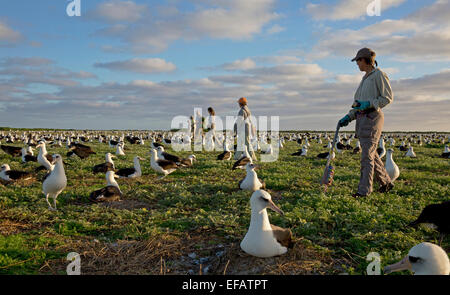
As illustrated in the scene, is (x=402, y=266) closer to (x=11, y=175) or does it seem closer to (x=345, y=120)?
(x=345, y=120)

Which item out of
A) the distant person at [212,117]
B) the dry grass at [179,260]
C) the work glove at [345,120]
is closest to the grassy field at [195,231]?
the dry grass at [179,260]

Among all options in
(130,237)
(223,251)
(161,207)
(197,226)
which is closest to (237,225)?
(197,226)

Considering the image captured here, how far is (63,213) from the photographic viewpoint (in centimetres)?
776

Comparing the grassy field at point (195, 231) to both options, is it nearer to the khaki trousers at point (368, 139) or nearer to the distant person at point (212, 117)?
the khaki trousers at point (368, 139)

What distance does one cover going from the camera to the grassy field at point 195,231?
4.70 m

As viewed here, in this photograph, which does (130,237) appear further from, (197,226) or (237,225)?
(237,225)

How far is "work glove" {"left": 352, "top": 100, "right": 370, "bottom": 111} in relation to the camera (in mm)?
8055

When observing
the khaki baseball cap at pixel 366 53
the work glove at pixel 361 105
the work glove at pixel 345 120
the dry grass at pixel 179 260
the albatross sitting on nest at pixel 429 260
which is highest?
the khaki baseball cap at pixel 366 53

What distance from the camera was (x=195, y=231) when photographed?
6133 mm

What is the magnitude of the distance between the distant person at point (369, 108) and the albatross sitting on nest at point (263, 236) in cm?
477

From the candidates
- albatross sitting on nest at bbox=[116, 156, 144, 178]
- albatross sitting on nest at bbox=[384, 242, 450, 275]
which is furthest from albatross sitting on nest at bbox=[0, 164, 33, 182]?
albatross sitting on nest at bbox=[384, 242, 450, 275]

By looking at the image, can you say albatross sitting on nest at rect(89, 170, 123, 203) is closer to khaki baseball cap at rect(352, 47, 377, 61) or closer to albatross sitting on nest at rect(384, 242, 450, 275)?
albatross sitting on nest at rect(384, 242, 450, 275)

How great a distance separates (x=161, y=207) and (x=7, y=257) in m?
3.93

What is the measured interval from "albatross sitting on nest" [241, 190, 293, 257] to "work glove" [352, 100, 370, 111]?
4.88 m
